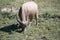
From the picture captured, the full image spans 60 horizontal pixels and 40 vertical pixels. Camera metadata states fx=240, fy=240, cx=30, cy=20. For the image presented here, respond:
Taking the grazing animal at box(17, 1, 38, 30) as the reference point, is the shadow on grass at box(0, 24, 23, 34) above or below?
below

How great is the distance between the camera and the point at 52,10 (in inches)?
501

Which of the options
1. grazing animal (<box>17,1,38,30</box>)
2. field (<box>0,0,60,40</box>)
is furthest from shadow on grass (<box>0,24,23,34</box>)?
grazing animal (<box>17,1,38,30</box>)

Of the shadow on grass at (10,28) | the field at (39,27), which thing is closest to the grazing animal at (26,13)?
the field at (39,27)

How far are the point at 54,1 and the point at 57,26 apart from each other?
13.4 feet

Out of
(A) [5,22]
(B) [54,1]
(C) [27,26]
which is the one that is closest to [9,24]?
(A) [5,22]

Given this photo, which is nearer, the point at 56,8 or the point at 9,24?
the point at 9,24

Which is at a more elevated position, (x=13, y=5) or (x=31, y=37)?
(x=13, y=5)

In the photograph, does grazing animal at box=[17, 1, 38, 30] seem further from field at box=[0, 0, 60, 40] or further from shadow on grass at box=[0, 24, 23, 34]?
shadow on grass at box=[0, 24, 23, 34]

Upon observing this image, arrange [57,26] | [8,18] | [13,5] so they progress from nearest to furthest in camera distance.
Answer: [57,26] → [8,18] → [13,5]

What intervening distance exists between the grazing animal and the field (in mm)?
415

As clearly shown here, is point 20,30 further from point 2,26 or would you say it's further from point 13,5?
point 13,5

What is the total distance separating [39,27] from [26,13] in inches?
35.4

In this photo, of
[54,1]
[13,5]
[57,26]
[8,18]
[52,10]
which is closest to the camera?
[57,26]

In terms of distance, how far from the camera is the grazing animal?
9961mm
